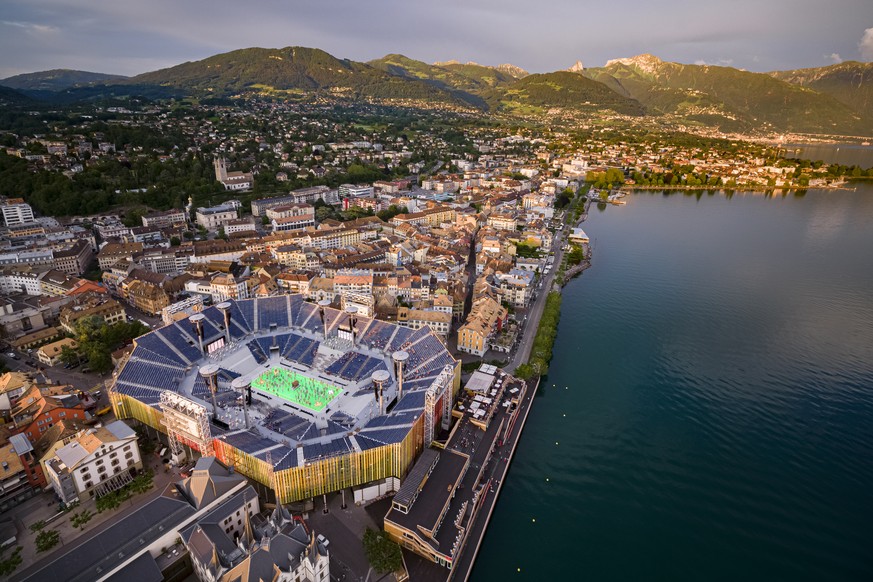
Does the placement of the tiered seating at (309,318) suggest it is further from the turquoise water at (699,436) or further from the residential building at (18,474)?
the turquoise water at (699,436)

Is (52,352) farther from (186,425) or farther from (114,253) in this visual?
(114,253)

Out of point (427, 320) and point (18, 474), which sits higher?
point (427, 320)

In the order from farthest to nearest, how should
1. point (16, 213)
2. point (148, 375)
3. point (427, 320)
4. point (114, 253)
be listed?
1. point (16, 213)
2. point (114, 253)
3. point (427, 320)
4. point (148, 375)

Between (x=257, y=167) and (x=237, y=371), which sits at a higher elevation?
(x=257, y=167)

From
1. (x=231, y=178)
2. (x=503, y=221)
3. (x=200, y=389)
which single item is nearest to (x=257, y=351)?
(x=200, y=389)

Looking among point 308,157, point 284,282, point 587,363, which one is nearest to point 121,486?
point 284,282

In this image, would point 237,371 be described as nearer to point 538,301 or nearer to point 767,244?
point 538,301
